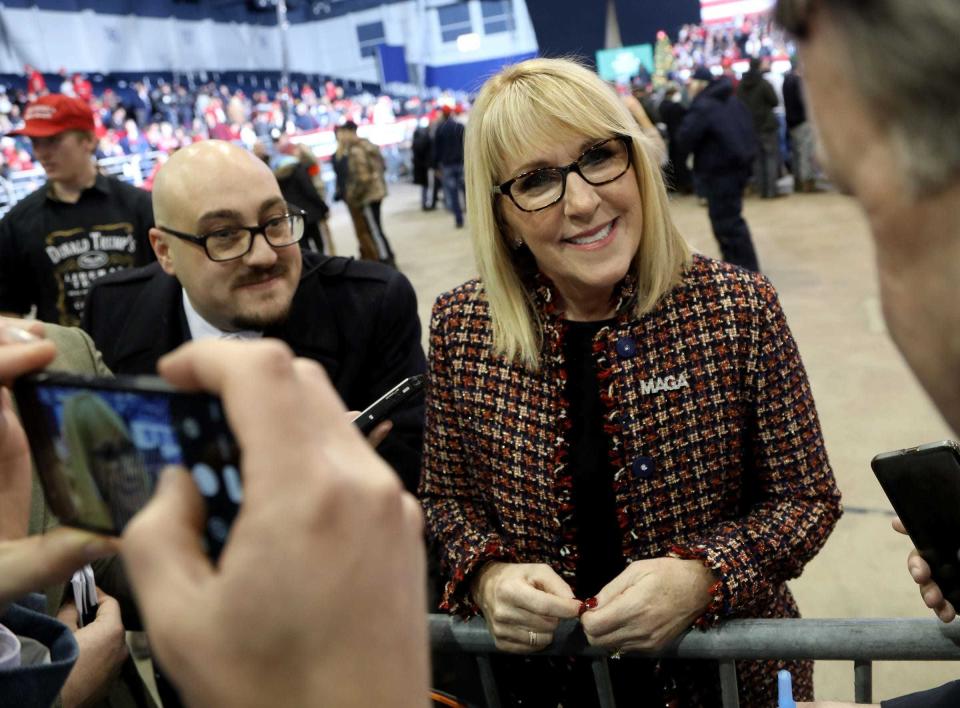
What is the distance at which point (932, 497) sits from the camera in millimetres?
1078

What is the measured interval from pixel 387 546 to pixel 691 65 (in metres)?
21.4

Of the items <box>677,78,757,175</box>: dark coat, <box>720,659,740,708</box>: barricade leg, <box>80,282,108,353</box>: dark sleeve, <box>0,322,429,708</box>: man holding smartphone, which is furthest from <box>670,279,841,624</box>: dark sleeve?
<box>677,78,757,175</box>: dark coat

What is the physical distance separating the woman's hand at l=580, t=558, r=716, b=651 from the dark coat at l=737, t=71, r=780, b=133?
31.3 ft

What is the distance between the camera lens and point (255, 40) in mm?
27734

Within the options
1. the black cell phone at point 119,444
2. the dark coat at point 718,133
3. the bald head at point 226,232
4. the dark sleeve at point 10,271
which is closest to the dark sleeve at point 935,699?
the black cell phone at point 119,444

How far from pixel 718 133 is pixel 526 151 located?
231 inches

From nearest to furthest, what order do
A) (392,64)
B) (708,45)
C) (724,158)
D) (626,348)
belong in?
(626,348) < (724,158) < (708,45) < (392,64)

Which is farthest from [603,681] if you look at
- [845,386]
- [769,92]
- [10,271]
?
[769,92]

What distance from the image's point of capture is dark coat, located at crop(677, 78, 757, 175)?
688 centimetres

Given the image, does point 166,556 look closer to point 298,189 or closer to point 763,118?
point 298,189

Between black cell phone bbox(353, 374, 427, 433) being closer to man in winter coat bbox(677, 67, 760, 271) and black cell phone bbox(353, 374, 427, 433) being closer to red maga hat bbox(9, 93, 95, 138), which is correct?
red maga hat bbox(9, 93, 95, 138)

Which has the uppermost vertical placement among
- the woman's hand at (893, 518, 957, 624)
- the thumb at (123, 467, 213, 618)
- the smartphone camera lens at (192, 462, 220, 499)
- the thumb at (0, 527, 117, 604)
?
the smartphone camera lens at (192, 462, 220, 499)

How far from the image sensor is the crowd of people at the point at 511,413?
0.41 m

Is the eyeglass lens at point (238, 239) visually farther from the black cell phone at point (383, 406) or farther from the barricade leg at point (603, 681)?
the barricade leg at point (603, 681)
